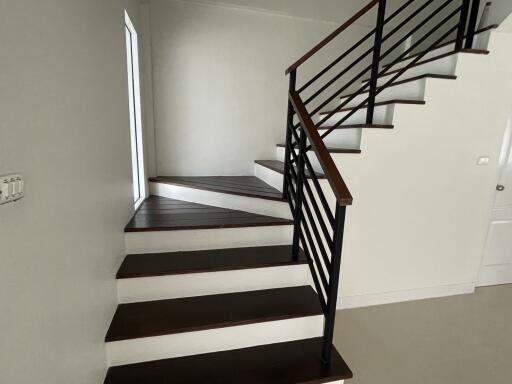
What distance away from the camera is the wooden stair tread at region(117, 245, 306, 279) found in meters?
1.74

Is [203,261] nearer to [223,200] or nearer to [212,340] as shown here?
[212,340]

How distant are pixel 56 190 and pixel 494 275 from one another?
4121 mm

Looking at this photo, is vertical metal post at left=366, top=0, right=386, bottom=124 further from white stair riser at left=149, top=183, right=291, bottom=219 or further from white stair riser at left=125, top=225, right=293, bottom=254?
white stair riser at left=125, top=225, right=293, bottom=254

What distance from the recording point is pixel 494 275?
3.08m

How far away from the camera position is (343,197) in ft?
4.42

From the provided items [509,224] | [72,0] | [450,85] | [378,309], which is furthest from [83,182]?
[509,224]

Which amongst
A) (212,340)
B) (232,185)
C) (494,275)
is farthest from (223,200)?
(494,275)

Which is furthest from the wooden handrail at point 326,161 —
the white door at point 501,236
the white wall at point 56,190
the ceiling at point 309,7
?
the white door at point 501,236

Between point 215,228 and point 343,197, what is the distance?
3.45ft

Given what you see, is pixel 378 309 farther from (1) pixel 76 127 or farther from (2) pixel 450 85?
(1) pixel 76 127

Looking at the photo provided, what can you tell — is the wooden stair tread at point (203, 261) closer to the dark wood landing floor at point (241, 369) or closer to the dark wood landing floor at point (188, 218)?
the dark wood landing floor at point (188, 218)

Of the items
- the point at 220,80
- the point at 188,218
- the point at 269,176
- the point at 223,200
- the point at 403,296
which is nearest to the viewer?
the point at 188,218

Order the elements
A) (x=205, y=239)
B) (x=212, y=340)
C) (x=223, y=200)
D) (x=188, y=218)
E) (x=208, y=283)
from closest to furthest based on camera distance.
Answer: (x=212, y=340)
(x=208, y=283)
(x=205, y=239)
(x=188, y=218)
(x=223, y=200)

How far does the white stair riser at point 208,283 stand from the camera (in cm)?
172
